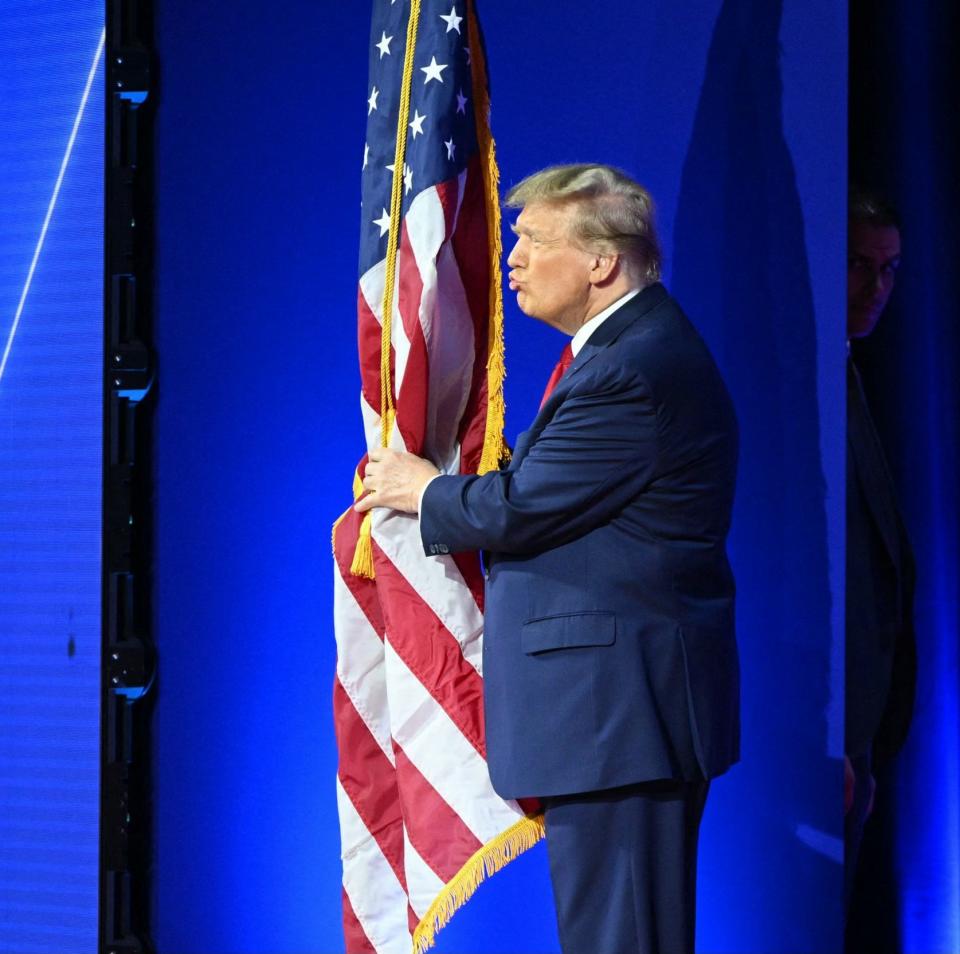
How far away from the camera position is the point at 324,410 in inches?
109

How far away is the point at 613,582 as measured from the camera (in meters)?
1.86

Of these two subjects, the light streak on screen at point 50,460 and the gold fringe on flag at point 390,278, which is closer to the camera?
the gold fringe on flag at point 390,278

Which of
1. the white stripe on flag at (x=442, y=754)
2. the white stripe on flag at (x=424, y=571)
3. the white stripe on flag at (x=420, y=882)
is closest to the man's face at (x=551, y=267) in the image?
the white stripe on flag at (x=424, y=571)

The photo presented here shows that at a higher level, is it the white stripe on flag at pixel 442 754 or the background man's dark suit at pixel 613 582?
the background man's dark suit at pixel 613 582

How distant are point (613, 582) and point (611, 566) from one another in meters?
0.02

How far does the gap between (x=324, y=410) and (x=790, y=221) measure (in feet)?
3.59

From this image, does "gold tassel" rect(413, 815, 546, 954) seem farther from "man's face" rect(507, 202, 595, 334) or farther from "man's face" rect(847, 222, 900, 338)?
"man's face" rect(847, 222, 900, 338)

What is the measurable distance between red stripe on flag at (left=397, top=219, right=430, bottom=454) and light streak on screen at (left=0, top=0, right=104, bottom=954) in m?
0.94

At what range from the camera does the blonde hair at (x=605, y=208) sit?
1.96m

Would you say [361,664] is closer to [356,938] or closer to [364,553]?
[364,553]

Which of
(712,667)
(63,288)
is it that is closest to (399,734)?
(712,667)

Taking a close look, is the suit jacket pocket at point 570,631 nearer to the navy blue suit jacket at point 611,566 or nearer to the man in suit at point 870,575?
the navy blue suit jacket at point 611,566

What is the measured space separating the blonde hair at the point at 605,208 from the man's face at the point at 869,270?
0.85 meters

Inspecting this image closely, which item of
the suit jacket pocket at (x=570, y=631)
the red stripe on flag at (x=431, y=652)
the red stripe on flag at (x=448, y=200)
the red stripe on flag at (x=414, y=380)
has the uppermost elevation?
the red stripe on flag at (x=448, y=200)
